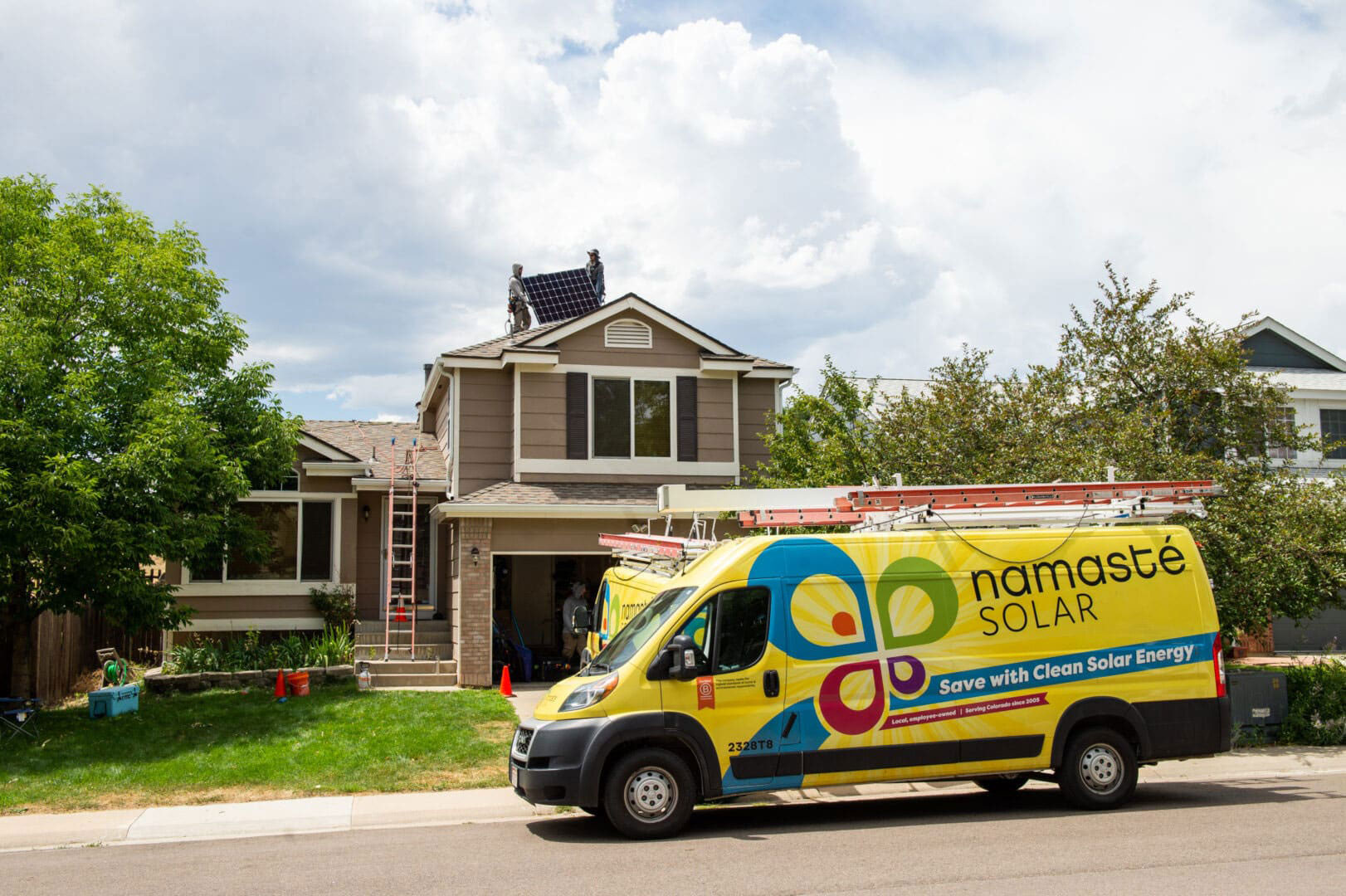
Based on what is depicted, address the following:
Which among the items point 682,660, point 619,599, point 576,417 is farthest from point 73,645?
point 682,660

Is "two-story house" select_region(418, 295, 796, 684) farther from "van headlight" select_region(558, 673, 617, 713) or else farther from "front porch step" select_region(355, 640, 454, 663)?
"van headlight" select_region(558, 673, 617, 713)

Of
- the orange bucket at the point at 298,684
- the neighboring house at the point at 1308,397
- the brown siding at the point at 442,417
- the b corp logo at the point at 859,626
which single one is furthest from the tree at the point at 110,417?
the neighboring house at the point at 1308,397

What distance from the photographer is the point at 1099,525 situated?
9.79m

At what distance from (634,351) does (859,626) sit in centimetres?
1106

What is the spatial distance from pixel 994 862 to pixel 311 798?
21.3 feet

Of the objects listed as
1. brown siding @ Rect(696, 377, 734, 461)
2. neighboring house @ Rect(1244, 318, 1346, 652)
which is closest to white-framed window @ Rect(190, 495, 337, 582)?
brown siding @ Rect(696, 377, 734, 461)

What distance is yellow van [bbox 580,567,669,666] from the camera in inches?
397

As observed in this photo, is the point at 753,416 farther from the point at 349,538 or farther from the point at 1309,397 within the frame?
the point at 1309,397

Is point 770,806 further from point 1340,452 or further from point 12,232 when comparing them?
point 1340,452

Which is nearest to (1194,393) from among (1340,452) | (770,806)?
(770,806)

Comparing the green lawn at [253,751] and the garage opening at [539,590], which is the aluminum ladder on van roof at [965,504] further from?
the garage opening at [539,590]

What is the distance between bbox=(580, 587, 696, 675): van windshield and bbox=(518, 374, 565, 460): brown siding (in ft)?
31.2

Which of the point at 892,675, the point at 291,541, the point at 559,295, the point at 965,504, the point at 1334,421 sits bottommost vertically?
the point at 892,675

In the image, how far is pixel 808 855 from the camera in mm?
7629
